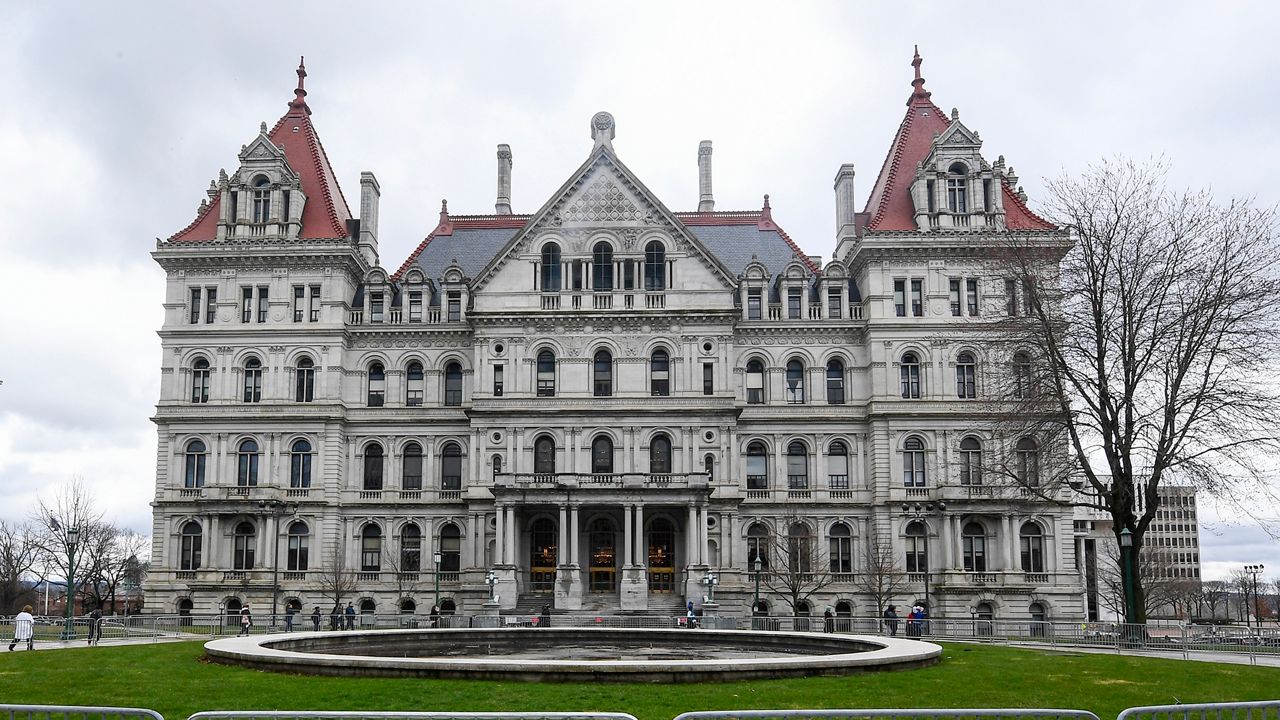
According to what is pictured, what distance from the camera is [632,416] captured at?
56.9 metres

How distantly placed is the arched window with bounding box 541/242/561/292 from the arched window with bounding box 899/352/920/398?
1762cm

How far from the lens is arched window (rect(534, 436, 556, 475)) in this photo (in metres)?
57.2

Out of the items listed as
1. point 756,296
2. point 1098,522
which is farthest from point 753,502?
point 1098,522

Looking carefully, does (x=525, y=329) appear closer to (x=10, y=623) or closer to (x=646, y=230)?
(x=646, y=230)

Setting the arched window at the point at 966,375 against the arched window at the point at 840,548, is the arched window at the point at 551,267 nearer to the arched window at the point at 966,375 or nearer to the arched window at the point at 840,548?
the arched window at the point at 840,548

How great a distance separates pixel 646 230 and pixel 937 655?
36.3 meters

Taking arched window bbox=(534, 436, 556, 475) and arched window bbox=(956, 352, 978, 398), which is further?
arched window bbox=(956, 352, 978, 398)

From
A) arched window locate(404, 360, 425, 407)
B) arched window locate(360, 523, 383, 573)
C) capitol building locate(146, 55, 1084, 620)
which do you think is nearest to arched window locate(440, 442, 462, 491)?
capitol building locate(146, 55, 1084, 620)

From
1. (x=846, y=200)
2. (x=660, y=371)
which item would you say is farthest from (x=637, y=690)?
(x=846, y=200)

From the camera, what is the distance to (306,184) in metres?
62.2

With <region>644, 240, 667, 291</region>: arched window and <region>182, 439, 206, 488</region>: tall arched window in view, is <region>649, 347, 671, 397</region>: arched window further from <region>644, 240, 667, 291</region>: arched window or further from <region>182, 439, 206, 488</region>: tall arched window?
<region>182, 439, 206, 488</region>: tall arched window

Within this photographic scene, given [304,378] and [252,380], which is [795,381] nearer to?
[304,378]

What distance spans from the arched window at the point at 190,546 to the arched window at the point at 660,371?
23.2 meters

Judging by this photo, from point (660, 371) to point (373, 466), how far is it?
50.5ft
